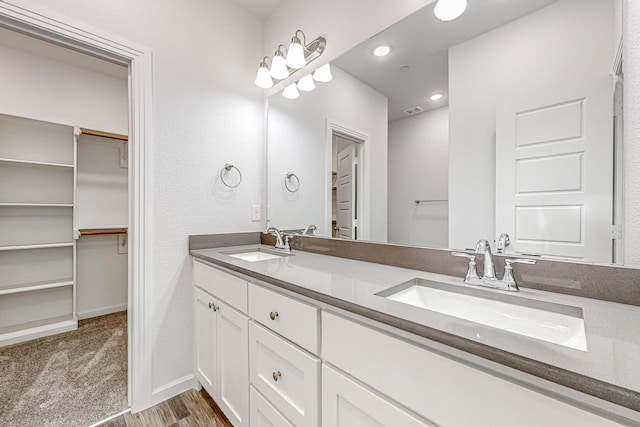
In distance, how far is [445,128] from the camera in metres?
→ 1.14

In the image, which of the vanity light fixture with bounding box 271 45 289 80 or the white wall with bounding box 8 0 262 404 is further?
the vanity light fixture with bounding box 271 45 289 80

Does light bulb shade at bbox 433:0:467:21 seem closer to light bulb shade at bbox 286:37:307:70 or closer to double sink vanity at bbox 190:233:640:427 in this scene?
light bulb shade at bbox 286:37:307:70

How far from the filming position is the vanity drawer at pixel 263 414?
1.00m

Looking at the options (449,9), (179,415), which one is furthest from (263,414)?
(449,9)

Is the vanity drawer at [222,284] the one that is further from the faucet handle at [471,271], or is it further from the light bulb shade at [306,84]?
the light bulb shade at [306,84]

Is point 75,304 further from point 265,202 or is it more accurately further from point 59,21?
point 59,21

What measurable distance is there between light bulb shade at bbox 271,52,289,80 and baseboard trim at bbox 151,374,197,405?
2.01m

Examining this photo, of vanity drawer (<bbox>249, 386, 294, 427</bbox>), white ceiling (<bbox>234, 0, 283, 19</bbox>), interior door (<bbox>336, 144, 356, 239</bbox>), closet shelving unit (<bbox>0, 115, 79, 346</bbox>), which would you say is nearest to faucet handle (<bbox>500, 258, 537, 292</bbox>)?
interior door (<bbox>336, 144, 356, 239</bbox>)

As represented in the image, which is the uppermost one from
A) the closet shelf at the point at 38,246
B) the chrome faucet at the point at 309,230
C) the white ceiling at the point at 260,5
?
the white ceiling at the point at 260,5

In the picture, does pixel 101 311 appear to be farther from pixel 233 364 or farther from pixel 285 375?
pixel 285 375

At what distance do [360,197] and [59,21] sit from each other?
1.70 meters

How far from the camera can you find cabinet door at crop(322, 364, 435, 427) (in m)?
0.64

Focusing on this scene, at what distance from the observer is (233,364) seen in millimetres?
1267

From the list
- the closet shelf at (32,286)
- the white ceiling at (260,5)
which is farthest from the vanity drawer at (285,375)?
the closet shelf at (32,286)
